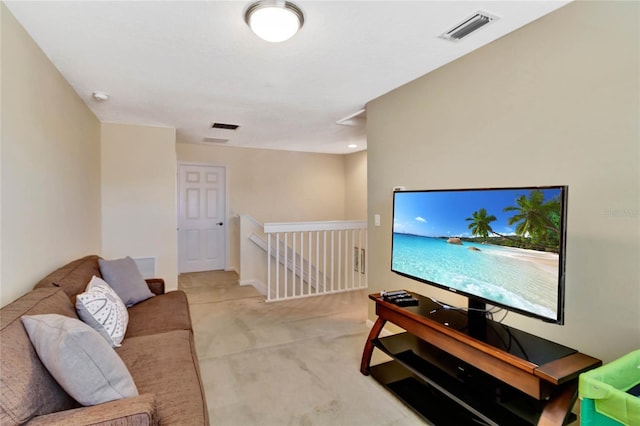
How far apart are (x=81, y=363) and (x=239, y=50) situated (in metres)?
1.91

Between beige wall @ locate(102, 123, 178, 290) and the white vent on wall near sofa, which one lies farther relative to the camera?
the white vent on wall near sofa

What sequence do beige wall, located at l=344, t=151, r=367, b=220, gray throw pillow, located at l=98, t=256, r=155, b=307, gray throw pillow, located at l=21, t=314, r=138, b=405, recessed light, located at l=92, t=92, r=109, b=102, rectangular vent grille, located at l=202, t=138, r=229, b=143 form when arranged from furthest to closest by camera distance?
beige wall, located at l=344, t=151, r=367, b=220
rectangular vent grille, located at l=202, t=138, r=229, b=143
recessed light, located at l=92, t=92, r=109, b=102
gray throw pillow, located at l=98, t=256, r=155, b=307
gray throw pillow, located at l=21, t=314, r=138, b=405

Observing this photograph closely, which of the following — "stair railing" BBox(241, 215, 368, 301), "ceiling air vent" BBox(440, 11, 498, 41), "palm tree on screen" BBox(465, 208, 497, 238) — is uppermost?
"ceiling air vent" BBox(440, 11, 498, 41)

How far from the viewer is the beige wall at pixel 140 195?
4.05 m

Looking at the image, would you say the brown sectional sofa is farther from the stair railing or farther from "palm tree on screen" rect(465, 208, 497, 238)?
the stair railing

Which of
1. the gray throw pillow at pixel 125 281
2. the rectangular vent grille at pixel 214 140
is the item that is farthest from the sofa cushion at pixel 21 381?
the rectangular vent grille at pixel 214 140

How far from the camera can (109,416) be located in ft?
3.56

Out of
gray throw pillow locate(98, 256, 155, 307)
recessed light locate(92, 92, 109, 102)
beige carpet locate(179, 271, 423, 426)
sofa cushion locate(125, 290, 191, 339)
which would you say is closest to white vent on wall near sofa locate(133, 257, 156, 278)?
beige carpet locate(179, 271, 423, 426)

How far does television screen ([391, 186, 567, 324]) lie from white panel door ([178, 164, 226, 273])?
4.37 metres

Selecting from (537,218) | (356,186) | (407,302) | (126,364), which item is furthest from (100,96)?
(356,186)

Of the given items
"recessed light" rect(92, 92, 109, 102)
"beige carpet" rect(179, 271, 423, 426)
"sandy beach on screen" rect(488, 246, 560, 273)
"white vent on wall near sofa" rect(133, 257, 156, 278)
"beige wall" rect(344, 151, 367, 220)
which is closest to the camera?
"sandy beach on screen" rect(488, 246, 560, 273)

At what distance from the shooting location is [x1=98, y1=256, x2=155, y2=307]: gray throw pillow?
8.66ft

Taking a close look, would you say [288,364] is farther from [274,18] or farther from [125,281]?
[274,18]

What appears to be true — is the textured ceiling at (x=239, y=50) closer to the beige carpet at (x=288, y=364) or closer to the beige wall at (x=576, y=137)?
the beige wall at (x=576, y=137)
